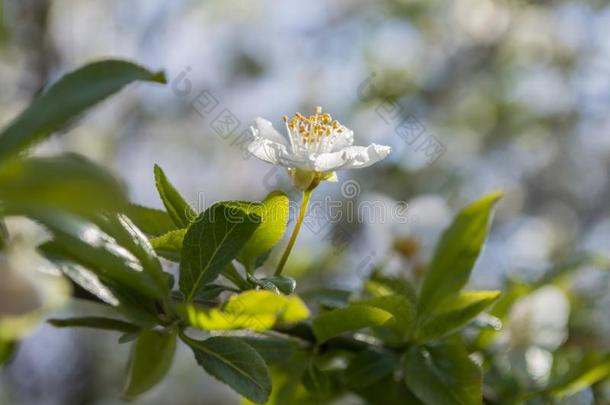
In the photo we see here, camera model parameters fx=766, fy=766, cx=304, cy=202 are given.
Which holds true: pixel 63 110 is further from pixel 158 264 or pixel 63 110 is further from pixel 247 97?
pixel 247 97

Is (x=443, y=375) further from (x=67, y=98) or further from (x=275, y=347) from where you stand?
(x=67, y=98)

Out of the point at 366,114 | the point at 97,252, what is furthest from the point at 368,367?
the point at 366,114

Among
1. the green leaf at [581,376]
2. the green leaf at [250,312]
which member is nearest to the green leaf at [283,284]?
the green leaf at [250,312]

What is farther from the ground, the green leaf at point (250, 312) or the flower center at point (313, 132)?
Result: the flower center at point (313, 132)

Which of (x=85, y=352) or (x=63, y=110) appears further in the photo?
(x=85, y=352)

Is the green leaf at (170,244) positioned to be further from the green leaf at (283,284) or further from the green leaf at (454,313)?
the green leaf at (454,313)

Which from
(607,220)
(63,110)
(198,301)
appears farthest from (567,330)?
(607,220)
